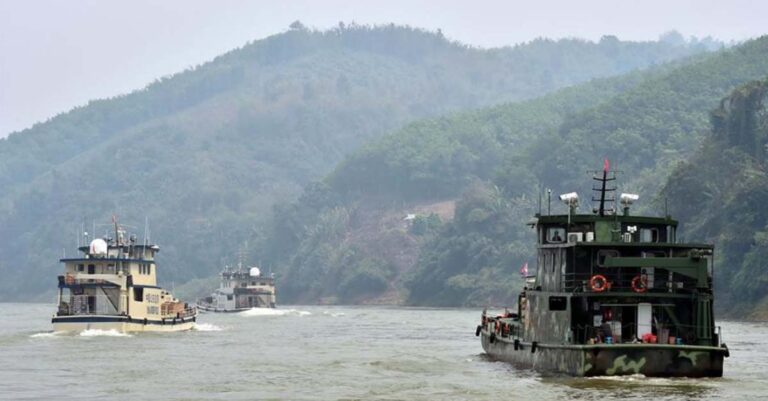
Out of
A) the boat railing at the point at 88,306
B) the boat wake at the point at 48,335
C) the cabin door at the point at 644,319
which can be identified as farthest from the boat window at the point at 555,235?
the boat wake at the point at 48,335

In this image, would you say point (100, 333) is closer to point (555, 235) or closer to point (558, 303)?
point (555, 235)

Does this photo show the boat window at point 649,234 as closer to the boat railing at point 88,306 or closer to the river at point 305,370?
the river at point 305,370

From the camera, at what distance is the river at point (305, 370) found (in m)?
58.7

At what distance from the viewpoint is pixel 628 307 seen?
62312 millimetres

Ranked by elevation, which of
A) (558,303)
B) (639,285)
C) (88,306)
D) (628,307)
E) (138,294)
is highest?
(639,285)

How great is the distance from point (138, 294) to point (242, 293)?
74.1 metres

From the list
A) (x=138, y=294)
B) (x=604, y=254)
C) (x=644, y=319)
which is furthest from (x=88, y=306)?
(x=644, y=319)

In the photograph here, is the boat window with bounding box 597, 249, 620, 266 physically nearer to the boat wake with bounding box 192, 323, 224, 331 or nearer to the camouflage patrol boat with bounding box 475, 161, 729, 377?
the camouflage patrol boat with bounding box 475, 161, 729, 377

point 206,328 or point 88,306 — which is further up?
point 88,306

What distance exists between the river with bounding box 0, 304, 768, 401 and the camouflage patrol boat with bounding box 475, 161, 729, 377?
924 millimetres

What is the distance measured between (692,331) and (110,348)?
124 ft

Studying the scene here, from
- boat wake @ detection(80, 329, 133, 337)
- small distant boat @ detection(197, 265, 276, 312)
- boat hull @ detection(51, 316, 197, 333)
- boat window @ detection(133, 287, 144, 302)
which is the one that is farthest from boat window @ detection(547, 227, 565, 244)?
small distant boat @ detection(197, 265, 276, 312)

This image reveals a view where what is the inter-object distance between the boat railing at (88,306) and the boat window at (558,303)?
45.9 m

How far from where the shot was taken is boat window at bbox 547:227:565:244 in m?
66.3
